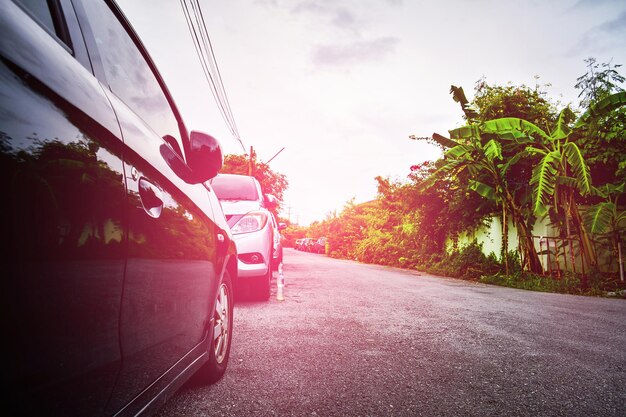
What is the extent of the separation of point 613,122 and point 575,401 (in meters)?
9.35

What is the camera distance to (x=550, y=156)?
912 cm

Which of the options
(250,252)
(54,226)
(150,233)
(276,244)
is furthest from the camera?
(276,244)

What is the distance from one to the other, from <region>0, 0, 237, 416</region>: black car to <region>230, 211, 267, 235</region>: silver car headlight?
3309 mm

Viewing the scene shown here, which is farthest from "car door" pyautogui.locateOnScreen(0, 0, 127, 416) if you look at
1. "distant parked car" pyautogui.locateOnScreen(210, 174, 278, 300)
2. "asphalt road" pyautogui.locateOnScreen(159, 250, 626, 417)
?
"distant parked car" pyautogui.locateOnScreen(210, 174, 278, 300)

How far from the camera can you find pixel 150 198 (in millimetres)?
1350

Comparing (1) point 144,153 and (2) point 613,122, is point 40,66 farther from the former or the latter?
(2) point 613,122

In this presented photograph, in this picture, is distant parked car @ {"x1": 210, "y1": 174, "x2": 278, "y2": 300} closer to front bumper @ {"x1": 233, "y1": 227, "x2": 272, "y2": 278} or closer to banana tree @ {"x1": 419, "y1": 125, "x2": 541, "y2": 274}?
front bumper @ {"x1": 233, "y1": 227, "x2": 272, "y2": 278}

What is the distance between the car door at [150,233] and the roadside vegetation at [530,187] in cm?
915

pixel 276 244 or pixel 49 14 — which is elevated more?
pixel 49 14

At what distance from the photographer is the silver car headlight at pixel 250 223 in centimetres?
516

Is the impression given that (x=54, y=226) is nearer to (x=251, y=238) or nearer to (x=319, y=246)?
(x=251, y=238)

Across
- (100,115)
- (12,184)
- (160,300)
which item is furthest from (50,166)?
(160,300)

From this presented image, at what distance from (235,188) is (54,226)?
222 inches

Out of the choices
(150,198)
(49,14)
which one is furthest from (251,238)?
(49,14)
